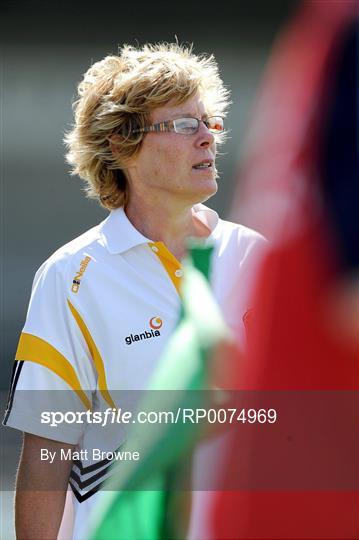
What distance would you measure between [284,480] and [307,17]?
1.20ft

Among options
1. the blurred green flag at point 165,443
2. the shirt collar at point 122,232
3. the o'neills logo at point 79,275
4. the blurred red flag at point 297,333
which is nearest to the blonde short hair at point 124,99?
the shirt collar at point 122,232

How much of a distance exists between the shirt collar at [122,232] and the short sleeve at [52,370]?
A: 139 millimetres

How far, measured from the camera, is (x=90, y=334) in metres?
1.85

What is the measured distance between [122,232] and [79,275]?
0.49 feet

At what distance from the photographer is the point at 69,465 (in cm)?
187

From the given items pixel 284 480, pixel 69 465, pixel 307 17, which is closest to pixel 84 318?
pixel 69 465

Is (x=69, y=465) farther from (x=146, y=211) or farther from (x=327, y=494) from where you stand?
(x=327, y=494)

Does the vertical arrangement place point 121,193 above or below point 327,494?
above

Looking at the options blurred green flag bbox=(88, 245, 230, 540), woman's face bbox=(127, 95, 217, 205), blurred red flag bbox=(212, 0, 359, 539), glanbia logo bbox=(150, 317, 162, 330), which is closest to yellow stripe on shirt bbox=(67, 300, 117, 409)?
glanbia logo bbox=(150, 317, 162, 330)

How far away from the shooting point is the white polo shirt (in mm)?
1831

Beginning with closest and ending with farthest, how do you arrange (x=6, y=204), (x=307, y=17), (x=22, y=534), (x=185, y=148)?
(x=307, y=17) → (x=22, y=534) → (x=185, y=148) → (x=6, y=204)

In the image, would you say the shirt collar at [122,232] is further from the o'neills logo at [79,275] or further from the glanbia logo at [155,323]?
the glanbia logo at [155,323]

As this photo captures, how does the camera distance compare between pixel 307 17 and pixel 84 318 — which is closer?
pixel 307 17

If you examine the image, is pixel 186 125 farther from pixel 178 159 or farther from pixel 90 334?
pixel 90 334
